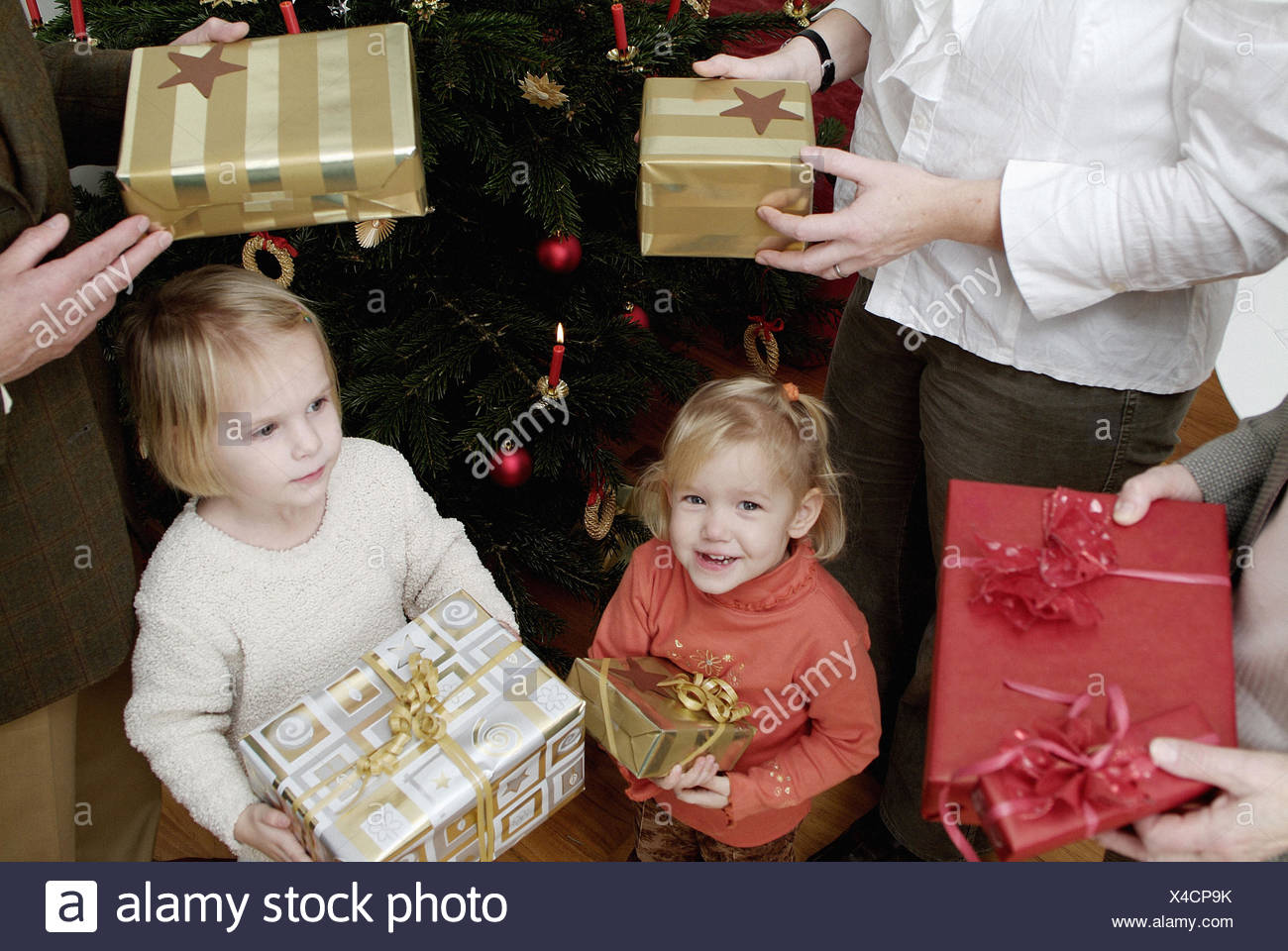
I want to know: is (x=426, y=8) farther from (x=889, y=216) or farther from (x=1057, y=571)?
(x=1057, y=571)

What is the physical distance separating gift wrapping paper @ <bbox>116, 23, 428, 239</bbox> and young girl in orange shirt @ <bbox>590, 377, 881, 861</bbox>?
19.0 inches

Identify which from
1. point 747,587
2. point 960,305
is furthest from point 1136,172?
point 747,587

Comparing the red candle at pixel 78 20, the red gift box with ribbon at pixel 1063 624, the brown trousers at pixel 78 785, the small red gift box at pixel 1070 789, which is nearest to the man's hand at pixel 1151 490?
the red gift box with ribbon at pixel 1063 624

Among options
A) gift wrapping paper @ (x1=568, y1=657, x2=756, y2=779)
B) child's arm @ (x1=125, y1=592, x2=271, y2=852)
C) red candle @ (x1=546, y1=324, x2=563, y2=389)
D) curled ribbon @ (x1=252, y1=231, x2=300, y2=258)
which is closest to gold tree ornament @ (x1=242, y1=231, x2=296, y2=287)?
curled ribbon @ (x1=252, y1=231, x2=300, y2=258)

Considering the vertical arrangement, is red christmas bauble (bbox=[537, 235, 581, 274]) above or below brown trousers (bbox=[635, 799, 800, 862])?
above

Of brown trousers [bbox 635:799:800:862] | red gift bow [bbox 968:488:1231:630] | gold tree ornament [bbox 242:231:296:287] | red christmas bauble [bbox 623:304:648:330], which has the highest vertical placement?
gold tree ornament [bbox 242:231:296:287]

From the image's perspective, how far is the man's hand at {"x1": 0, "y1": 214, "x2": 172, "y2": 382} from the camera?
97 cm

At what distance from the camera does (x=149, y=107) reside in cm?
108

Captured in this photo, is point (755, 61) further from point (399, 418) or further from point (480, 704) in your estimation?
point (480, 704)

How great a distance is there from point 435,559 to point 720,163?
25.8 inches

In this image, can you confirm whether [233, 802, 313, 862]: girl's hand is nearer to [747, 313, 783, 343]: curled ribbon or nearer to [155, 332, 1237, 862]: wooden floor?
[155, 332, 1237, 862]: wooden floor

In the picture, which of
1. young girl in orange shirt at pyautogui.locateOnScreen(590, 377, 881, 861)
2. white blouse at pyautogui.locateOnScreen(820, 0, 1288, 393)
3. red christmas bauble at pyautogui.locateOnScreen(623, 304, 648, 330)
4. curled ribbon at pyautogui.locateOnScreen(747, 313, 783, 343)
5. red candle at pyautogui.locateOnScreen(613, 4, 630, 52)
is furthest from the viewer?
curled ribbon at pyautogui.locateOnScreen(747, 313, 783, 343)

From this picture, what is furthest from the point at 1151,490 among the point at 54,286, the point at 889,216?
the point at 54,286

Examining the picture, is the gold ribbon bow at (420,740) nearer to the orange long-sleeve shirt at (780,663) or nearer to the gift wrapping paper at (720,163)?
the orange long-sleeve shirt at (780,663)
